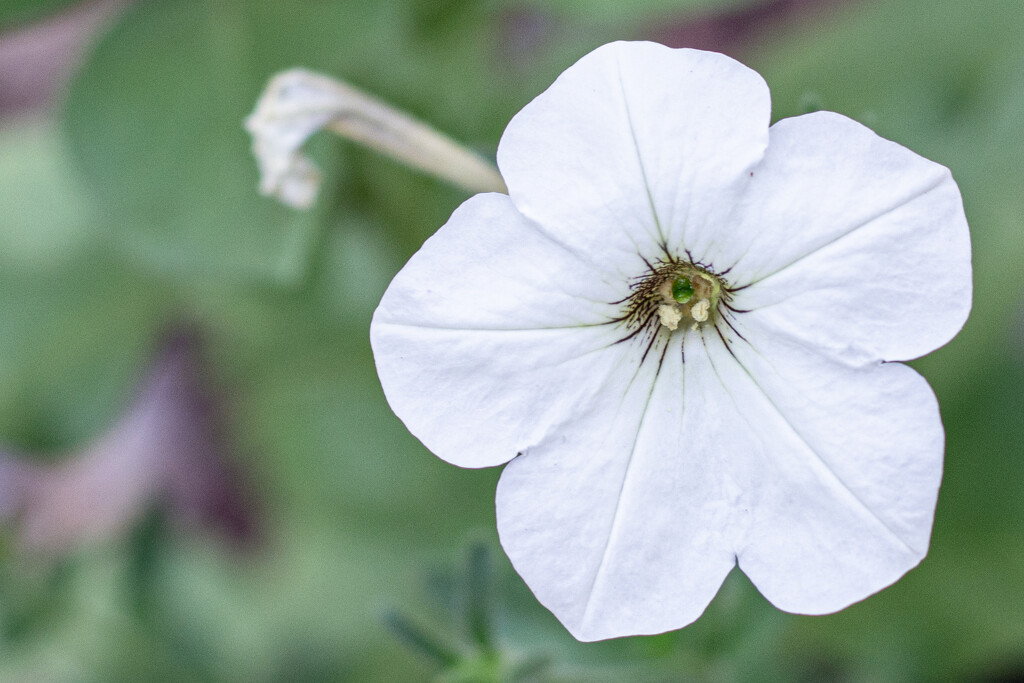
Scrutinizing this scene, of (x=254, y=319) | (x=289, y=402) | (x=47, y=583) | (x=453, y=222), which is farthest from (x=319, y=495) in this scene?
(x=453, y=222)

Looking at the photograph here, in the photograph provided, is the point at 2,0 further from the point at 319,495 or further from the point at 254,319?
the point at 319,495

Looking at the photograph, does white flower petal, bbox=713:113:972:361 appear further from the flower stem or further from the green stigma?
the flower stem

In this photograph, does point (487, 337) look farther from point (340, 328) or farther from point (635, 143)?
point (340, 328)

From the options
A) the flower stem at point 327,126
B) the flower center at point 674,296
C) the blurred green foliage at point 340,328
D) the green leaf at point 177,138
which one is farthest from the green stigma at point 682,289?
the green leaf at point 177,138

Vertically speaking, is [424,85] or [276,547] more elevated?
[424,85]

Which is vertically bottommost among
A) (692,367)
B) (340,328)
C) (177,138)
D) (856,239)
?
(340,328)

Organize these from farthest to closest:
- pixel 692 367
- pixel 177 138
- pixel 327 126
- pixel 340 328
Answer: pixel 340 328, pixel 177 138, pixel 327 126, pixel 692 367

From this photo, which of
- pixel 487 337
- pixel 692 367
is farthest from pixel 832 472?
pixel 487 337
